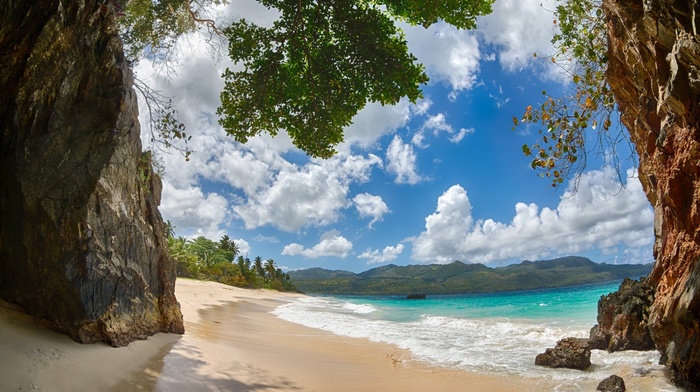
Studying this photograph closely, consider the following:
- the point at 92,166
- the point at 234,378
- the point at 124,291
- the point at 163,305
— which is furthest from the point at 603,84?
the point at 163,305

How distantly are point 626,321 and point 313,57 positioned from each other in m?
10.7

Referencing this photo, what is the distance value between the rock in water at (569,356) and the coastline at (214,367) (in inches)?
46.4

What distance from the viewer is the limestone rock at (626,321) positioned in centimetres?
992

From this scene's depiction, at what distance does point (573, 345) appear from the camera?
9.24 metres

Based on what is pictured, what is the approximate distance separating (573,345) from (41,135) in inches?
456

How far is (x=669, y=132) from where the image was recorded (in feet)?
17.8

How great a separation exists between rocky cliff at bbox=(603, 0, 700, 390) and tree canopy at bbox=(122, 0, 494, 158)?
125 inches

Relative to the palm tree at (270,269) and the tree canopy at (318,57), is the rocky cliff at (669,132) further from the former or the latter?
the palm tree at (270,269)

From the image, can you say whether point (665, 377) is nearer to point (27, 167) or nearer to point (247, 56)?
point (247, 56)

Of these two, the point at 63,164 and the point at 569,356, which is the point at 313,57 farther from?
the point at 569,356

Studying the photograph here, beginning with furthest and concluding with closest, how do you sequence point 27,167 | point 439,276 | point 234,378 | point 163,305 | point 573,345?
point 439,276 < point 573,345 < point 163,305 < point 234,378 < point 27,167

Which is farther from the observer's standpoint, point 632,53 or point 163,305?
point 163,305

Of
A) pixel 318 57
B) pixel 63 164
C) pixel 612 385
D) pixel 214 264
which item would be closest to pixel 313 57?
pixel 318 57

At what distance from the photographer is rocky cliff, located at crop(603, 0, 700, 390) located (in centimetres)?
439
